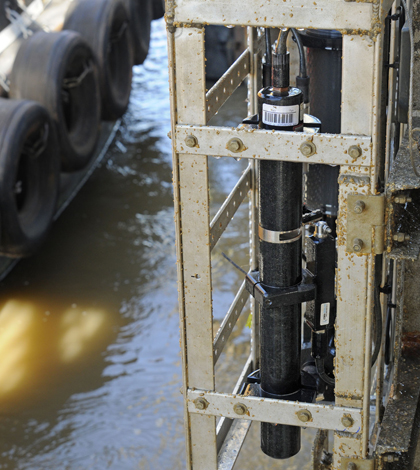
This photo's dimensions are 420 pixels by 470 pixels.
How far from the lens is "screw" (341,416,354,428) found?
1911mm

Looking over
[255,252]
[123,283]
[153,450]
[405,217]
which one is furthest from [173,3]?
[123,283]

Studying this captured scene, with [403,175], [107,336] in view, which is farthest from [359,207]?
[107,336]

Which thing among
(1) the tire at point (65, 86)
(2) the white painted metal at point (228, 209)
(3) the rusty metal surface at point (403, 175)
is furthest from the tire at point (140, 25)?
(3) the rusty metal surface at point (403, 175)

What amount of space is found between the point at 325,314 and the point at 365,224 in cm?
53

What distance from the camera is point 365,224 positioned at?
1754mm

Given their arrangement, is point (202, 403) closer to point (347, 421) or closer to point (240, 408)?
point (240, 408)

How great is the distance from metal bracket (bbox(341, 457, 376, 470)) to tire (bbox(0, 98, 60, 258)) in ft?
10.2

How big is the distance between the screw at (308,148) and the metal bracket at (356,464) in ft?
2.83

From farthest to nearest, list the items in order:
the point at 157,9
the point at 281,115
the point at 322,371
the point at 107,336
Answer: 1. the point at 157,9
2. the point at 107,336
3. the point at 322,371
4. the point at 281,115

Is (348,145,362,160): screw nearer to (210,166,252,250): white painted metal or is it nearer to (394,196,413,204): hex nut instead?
(394,196,413,204): hex nut

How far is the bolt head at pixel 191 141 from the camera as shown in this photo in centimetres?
181

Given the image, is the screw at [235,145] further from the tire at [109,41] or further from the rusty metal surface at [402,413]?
the tire at [109,41]

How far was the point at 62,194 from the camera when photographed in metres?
6.40

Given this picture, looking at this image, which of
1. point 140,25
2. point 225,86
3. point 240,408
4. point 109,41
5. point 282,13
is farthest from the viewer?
point 140,25
